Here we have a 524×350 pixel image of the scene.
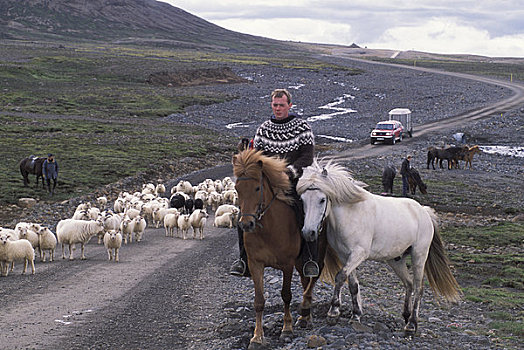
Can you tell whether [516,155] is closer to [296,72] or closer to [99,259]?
[99,259]

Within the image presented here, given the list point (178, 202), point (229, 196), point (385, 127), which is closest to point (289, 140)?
point (178, 202)

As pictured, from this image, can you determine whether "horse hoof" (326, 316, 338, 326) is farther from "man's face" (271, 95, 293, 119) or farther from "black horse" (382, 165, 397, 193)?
"black horse" (382, 165, 397, 193)

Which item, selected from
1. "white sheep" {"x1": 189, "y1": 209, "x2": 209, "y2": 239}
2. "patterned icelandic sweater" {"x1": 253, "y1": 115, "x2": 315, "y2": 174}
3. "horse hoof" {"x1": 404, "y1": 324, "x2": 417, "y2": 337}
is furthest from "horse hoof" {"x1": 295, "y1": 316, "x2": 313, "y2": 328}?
"white sheep" {"x1": 189, "y1": 209, "x2": 209, "y2": 239}

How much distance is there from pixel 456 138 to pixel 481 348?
4577 centimetres

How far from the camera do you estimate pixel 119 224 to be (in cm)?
2005

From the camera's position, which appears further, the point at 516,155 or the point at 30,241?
the point at 516,155

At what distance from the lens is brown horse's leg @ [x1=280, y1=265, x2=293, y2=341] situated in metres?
8.26

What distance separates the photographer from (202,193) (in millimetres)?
27094

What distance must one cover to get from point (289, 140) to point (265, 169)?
3.14ft

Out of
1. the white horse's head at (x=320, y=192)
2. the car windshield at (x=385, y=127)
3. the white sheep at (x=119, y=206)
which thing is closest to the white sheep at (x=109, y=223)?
the white sheep at (x=119, y=206)

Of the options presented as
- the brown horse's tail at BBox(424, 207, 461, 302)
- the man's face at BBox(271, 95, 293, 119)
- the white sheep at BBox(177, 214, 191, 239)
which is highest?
the man's face at BBox(271, 95, 293, 119)

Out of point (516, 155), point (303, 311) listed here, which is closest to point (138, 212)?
point (303, 311)

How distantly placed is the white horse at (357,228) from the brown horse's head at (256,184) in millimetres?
338

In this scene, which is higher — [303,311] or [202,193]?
[303,311]
